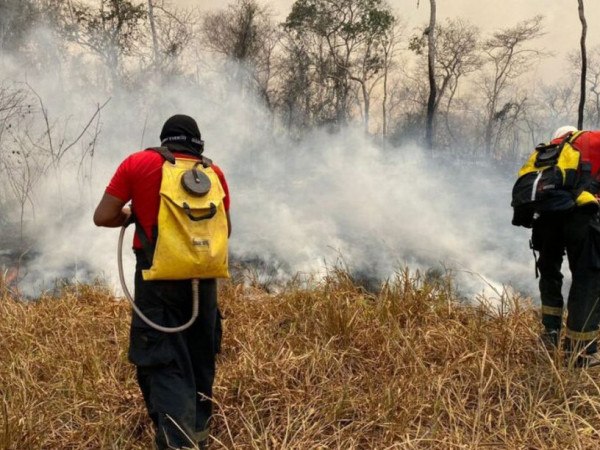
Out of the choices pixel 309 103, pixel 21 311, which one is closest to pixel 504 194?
pixel 21 311

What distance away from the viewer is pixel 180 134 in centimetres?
225

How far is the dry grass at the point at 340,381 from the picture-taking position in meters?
2.30

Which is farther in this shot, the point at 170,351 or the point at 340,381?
the point at 340,381

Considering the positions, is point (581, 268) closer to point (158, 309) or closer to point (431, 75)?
point (158, 309)

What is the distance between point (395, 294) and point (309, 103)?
26.8 meters

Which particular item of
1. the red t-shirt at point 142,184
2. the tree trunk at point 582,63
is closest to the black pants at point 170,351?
the red t-shirt at point 142,184

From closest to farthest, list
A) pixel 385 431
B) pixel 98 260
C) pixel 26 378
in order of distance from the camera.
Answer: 1. pixel 385 431
2. pixel 26 378
3. pixel 98 260

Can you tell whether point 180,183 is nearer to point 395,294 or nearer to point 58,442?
point 58,442

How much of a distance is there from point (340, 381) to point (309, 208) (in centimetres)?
584

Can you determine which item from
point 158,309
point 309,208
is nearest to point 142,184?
point 158,309

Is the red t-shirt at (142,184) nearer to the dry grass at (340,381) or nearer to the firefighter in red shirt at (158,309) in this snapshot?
the firefighter in red shirt at (158,309)

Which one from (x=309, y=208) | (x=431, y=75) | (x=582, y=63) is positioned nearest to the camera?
(x=309, y=208)

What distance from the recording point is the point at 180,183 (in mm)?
2055

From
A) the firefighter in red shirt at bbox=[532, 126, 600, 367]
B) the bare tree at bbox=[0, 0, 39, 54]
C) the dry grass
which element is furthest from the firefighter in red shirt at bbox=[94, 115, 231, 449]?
the bare tree at bbox=[0, 0, 39, 54]
